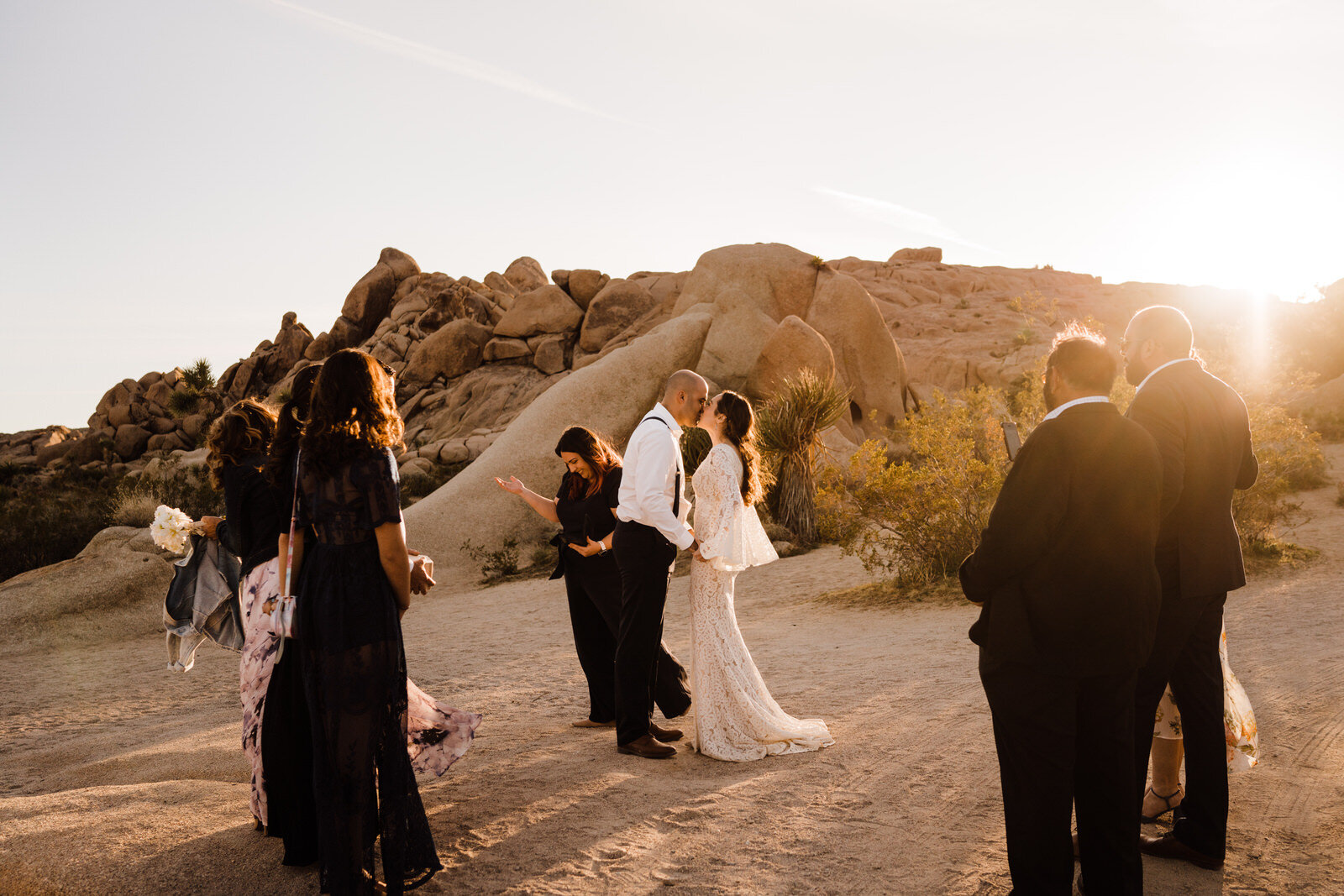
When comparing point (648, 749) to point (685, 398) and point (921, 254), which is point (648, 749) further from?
point (921, 254)

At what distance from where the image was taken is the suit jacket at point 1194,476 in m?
3.02

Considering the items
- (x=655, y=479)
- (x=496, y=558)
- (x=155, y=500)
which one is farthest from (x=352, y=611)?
(x=155, y=500)

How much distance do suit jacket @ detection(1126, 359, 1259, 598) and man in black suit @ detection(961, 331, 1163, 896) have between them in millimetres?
400

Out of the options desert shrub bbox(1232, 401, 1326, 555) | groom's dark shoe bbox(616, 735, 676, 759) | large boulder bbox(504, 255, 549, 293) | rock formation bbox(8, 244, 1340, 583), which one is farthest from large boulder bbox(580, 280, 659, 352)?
groom's dark shoe bbox(616, 735, 676, 759)

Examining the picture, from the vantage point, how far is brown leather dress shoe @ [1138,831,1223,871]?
3.12m

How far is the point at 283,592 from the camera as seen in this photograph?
122 inches

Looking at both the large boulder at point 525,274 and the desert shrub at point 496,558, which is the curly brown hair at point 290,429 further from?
the large boulder at point 525,274

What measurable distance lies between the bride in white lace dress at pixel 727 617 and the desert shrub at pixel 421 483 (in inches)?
590

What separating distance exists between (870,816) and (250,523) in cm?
297

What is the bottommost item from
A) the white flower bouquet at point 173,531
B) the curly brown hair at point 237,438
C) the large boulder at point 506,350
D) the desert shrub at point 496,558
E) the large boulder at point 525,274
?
the desert shrub at point 496,558

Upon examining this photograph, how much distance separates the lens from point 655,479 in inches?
175

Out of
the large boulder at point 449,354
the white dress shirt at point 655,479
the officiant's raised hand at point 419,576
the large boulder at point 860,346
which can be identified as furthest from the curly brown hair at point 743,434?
the large boulder at point 449,354

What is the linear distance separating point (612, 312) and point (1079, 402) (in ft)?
78.7

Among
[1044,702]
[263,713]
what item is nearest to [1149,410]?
[1044,702]
